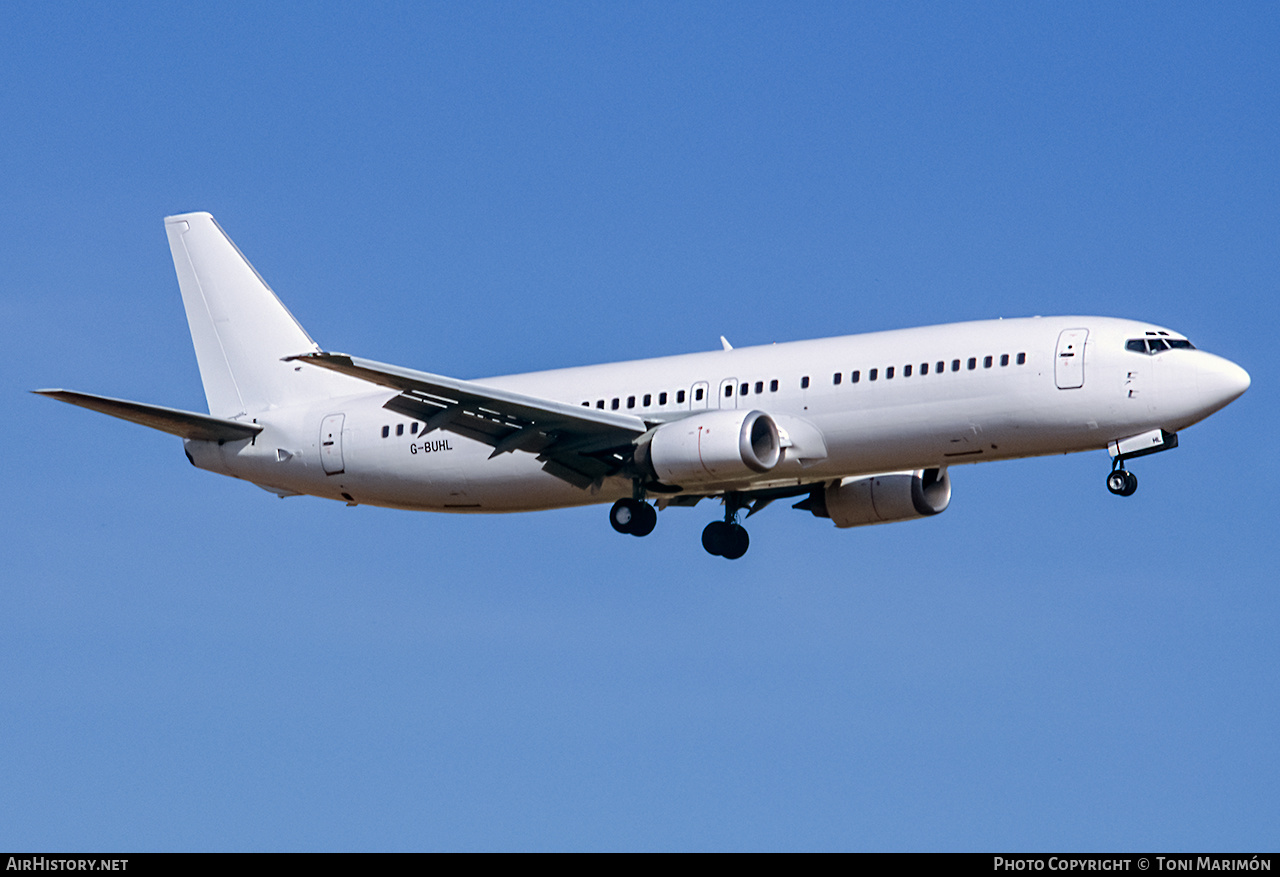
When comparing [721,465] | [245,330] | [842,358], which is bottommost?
[721,465]

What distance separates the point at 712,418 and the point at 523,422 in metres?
4.86

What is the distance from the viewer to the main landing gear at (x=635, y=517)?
45.3 metres

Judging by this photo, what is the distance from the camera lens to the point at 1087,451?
41.6m

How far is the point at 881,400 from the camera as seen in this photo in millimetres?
41625

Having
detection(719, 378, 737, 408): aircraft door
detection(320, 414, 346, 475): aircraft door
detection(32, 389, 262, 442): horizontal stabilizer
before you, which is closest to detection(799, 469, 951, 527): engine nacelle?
detection(719, 378, 737, 408): aircraft door

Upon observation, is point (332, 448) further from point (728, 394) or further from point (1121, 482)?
point (1121, 482)

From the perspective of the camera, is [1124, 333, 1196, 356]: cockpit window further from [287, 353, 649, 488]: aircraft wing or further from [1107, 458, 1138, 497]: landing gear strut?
[287, 353, 649, 488]: aircraft wing

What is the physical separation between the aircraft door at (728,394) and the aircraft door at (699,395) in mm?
370

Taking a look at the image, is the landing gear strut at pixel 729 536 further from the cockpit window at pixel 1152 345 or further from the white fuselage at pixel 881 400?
the cockpit window at pixel 1152 345
